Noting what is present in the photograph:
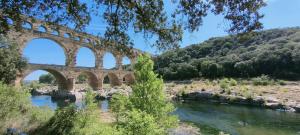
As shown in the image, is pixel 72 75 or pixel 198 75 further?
pixel 198 75

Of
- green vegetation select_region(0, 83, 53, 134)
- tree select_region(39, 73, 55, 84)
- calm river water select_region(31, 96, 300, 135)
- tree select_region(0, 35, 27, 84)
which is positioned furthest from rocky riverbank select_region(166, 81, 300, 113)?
tree select_region(39, 73, 55, 84)

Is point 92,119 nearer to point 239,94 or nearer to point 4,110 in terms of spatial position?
point 4,110

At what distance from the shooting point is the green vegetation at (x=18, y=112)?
14359 mm

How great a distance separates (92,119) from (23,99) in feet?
17.7

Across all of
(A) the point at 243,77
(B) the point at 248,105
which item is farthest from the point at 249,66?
(B) the point at 248,105

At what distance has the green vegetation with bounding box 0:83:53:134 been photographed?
47.1 feet

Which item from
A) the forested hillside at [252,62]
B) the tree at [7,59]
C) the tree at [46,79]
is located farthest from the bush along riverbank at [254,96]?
the tree at [46,79]

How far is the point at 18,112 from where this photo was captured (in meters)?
16.2

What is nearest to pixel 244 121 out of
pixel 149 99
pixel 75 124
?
pixel 149 99

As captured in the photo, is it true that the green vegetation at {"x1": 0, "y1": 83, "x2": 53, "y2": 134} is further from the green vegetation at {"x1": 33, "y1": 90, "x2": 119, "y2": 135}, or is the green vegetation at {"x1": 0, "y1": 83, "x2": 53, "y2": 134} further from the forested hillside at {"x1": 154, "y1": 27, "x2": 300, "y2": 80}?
the forested hillside at {"x1": 154, "y1": 27, "x2": 300, "y2": 80}

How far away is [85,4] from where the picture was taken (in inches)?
338

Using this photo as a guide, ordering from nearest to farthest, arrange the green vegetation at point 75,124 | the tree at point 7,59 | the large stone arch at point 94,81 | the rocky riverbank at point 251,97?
1. the green vegetation at point 75,124
2. the tree at point 7,59
3. the rocky riverbank at point 251,97
4. the large stone arch at point 94,81

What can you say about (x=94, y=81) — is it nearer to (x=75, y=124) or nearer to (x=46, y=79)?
(x=75, y=124)

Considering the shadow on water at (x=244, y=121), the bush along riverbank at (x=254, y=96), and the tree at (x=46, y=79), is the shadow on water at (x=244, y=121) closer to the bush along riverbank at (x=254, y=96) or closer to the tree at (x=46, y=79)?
the bush along riverbank at (x=254, y=96)
